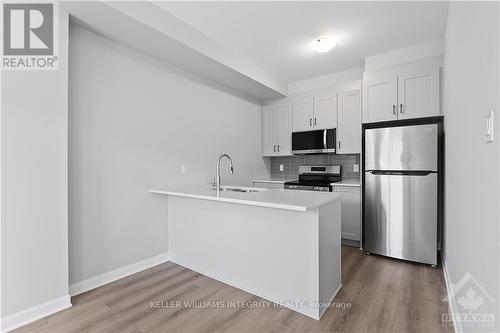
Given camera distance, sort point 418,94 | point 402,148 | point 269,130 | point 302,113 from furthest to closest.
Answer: point 269,130 → point 302,113 → point 418,94 → point 402,148

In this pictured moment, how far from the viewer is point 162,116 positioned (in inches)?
118

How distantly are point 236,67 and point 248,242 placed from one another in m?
2.26

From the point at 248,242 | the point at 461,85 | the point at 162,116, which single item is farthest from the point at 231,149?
the point at 461,85

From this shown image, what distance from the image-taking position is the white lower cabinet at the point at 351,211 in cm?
344

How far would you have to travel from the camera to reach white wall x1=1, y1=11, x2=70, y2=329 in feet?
5.87

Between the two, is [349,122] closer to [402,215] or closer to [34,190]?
[402,215]

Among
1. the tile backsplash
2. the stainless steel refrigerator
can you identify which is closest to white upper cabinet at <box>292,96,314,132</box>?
the tile backsplash

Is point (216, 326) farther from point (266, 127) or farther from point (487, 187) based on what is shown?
point (266, 127)

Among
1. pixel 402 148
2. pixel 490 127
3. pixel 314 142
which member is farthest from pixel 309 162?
pixel 490 127

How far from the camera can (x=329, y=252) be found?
2.07 meters

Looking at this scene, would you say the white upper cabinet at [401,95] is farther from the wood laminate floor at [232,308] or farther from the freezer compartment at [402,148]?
the wood laminate floor at [232,308]

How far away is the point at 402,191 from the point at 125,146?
10.2ft

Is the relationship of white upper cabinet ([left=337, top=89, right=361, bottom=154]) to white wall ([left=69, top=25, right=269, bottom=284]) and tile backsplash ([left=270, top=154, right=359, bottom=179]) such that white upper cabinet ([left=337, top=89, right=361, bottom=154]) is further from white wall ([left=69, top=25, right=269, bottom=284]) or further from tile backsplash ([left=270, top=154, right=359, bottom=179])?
white wall ([left=69, top=25, right=269, bottom=284])

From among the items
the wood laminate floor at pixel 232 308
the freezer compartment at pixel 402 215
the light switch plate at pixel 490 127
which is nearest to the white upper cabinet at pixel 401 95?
the freezer compartment at pixel 402 215
